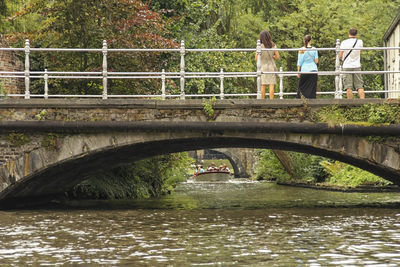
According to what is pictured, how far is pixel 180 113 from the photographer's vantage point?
16047 millimetres

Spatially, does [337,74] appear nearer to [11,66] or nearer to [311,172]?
[11,66]

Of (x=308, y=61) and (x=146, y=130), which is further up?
(x=308, y=61)

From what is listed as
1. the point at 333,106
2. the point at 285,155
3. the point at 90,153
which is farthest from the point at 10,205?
the point at 285,155

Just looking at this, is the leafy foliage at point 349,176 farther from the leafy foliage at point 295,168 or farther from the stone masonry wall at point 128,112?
the stone masonry wall at point 128,112

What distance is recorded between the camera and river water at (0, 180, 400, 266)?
32.3ft

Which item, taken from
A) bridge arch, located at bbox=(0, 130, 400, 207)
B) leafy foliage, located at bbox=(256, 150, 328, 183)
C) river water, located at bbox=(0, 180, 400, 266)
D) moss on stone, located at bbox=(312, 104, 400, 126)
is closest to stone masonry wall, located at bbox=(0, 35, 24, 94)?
river water, located at bbox=(0, 180, 400, 266)

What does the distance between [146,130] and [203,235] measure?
4.15 m

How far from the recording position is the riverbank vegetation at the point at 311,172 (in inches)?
1072

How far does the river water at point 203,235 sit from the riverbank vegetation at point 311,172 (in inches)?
315

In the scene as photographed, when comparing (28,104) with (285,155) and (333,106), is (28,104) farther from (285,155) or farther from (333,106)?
(285,155)

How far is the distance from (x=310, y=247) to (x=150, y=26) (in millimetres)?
12084

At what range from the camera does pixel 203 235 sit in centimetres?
1249

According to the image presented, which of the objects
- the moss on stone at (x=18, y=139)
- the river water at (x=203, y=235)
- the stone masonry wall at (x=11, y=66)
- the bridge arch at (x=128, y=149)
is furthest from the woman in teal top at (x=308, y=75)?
the stone masonry wall at (x=11, y=66)

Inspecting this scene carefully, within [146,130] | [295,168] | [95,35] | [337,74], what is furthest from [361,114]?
[295,168]
